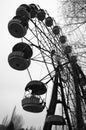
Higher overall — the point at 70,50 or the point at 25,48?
the point at 70,50

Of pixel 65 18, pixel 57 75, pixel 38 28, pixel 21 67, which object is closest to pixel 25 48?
pixel 21 67

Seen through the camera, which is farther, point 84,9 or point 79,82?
point 79,82

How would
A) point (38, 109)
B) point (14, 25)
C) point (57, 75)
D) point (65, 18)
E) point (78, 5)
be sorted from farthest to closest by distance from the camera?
point (65, 18) < point (78, 5) < point (57, 75) < point (14, 25) < point (38, 109)

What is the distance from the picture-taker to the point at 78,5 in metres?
5.73

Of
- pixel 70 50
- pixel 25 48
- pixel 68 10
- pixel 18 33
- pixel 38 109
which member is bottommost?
pixel 38 109

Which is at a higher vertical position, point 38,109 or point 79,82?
point 79,82

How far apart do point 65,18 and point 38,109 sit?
3.67 m

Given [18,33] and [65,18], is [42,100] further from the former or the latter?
[65,18]

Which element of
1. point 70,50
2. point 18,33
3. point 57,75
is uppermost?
point 70,50

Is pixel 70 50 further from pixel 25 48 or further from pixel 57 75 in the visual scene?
pixel 25 48

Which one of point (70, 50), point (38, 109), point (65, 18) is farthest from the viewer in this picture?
point (70, 50)

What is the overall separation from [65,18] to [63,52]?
1472 mm

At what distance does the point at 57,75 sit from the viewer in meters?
5.17

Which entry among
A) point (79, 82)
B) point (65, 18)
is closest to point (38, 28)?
point (65, 18)
